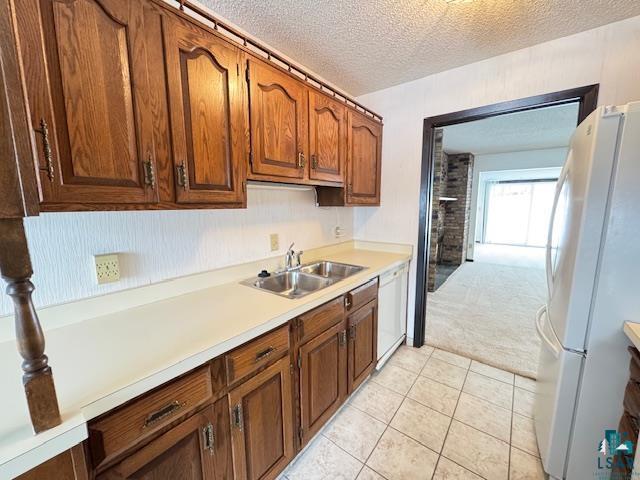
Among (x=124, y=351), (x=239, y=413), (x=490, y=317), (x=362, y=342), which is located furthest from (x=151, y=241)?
(x=490, y=317)

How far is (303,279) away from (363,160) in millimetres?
1131

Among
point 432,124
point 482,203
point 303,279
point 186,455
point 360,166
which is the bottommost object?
point 186,455

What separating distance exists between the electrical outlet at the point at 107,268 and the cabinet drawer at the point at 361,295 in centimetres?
117

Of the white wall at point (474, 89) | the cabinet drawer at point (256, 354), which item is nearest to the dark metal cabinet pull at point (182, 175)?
the cabinet drawer at point (256, 354)

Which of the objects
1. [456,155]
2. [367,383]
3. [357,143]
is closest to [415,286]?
[367,383]

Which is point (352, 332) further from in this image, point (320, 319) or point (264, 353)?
point (264, 353)

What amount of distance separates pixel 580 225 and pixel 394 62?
1.63 metres

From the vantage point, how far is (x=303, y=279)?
6.07 feet

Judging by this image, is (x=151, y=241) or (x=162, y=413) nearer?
(x=162, y=413)

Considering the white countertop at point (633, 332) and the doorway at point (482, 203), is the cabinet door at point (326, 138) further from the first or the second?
the white countertop at point (633, 332)

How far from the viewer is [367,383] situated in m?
2.01

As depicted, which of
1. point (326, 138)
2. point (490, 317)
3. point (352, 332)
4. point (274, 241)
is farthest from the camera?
point (490, 317)

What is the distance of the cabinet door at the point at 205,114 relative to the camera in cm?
101

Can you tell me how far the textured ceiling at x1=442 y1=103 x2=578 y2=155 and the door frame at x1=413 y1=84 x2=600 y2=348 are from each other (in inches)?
32.2
